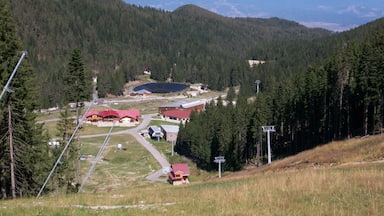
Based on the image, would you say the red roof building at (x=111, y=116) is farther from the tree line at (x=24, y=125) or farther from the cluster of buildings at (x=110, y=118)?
the tree line at (x=24, y=125)

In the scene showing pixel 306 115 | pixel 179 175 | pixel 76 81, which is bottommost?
pixel 179 175

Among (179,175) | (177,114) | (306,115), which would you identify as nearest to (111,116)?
(177,114)

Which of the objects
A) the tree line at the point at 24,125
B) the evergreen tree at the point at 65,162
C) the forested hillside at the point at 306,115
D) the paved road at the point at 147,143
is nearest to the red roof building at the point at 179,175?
the paved road at the point at 147,143

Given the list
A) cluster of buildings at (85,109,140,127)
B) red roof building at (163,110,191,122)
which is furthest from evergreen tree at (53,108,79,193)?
red roof building at (163,110,191,122)

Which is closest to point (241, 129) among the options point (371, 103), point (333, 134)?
point (333, 134)

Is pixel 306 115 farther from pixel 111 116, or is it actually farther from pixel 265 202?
pixel 111 116

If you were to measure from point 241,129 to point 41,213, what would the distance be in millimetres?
55327

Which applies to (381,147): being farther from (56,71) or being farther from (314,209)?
(56,71)

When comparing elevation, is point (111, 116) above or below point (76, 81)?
below

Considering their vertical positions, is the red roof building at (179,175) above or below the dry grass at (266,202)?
below

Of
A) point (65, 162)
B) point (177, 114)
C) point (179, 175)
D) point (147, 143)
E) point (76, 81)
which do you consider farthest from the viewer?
point (177, 114)

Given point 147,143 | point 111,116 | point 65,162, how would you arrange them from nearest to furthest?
point 65,162 → point 147,143 → point 111,116

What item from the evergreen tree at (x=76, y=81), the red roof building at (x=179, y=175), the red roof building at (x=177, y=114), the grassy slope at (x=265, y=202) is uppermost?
the evergreen tree at (x=76, y=81)

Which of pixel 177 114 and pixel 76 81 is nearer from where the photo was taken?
pixel 76 81
